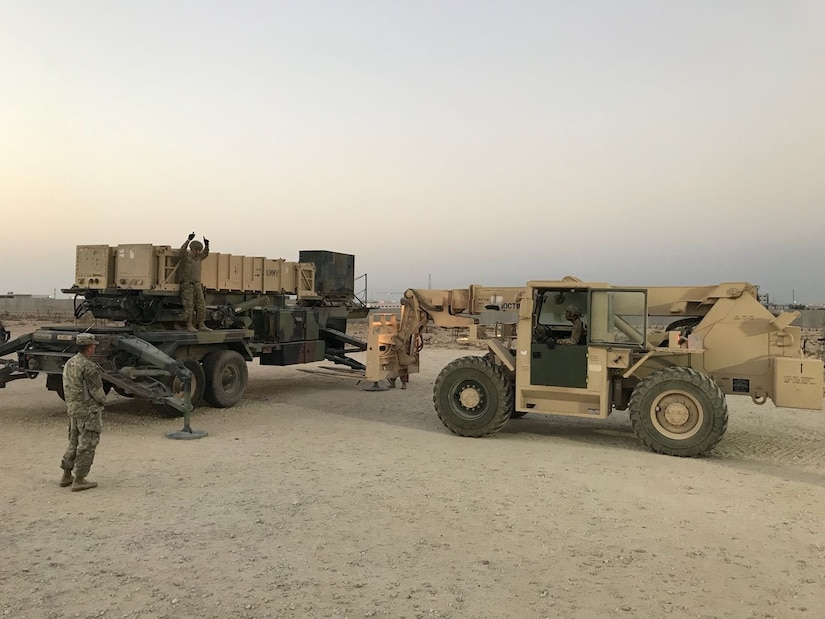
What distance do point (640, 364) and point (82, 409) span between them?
6.59 metres

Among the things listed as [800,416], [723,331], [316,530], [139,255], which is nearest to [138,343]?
[139,255]

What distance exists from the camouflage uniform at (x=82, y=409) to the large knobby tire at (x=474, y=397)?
4492 mm

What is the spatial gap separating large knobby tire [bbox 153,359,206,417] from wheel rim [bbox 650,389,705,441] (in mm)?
6921

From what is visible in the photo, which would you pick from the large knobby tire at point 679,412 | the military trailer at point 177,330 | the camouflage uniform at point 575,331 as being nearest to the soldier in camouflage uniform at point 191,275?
the military trailer at point 177,330

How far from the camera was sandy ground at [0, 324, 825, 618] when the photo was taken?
4027 mm

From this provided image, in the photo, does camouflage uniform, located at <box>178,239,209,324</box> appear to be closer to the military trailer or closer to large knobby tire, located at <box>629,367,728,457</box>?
the military trailer

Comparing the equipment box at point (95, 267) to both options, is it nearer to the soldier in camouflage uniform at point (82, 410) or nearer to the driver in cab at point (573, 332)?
the soldier in camouflage uniform at point (82, 410)

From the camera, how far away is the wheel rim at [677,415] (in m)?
8.07

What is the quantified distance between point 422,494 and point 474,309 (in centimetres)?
452

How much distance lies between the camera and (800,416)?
459 inches

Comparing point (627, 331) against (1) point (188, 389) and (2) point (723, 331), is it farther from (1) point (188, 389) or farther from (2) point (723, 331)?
(1) point (188, 389)

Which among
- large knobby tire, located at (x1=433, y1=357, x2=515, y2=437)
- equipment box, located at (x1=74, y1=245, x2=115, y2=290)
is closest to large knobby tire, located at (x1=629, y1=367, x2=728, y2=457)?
large knobby tire, located at (x1=433, y1=357, x2=515, y2=437)

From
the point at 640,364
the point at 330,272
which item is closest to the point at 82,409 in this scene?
the point at 640,364

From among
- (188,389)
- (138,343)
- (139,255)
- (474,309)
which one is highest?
(139,255)
